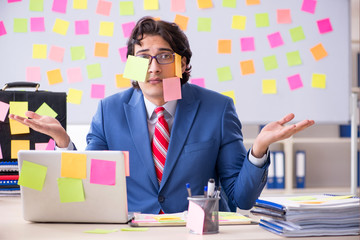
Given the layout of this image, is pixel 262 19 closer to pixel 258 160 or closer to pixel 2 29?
pixel 2 29

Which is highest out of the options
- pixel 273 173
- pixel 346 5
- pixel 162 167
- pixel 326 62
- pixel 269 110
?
pixel 346 5

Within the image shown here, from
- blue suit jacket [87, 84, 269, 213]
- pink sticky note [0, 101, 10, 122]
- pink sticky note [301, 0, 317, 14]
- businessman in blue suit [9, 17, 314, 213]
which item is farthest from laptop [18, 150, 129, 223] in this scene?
pink sticky note [301, 0, 317, 14]

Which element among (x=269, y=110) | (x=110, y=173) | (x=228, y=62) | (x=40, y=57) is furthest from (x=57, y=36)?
(x=110, y=173)

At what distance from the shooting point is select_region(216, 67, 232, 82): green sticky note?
313cm

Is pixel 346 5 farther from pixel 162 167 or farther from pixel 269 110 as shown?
pixel 162 167

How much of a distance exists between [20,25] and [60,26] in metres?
0.25

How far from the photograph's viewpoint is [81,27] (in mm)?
3082

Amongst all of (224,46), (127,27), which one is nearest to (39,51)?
(127,27)

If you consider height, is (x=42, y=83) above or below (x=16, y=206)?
above

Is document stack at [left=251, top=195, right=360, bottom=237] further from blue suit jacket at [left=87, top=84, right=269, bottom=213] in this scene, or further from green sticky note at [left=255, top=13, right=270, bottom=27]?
green sticky note at [left=255, top=13, right=270, bottom=27]

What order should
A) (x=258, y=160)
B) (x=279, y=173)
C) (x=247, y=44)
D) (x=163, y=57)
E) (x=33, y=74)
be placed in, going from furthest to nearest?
(x=279, y=173), (x=247, y=44), (x=33, y=74), (x=163, y=57), (x=258, y=160)

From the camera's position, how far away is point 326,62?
3.18m

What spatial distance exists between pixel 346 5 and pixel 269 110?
847 millimetres

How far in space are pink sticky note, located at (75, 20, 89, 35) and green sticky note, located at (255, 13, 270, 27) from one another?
1083 mm
